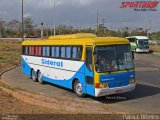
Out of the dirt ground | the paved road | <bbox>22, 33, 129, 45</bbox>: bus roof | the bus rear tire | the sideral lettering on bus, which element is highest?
<bbox>22, 33, 129, 45</bbox>: bus roof

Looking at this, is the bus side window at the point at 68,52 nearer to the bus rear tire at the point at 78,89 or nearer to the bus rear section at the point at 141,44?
the bus rear tire at the point at 78,89

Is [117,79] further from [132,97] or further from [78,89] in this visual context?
[78,89]

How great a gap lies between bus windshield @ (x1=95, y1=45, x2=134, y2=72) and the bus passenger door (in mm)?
377

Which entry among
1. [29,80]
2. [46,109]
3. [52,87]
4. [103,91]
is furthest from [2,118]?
[29,80]

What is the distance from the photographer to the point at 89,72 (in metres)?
15.7

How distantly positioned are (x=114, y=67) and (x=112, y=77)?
1.55 ft

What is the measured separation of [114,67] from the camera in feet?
51.3

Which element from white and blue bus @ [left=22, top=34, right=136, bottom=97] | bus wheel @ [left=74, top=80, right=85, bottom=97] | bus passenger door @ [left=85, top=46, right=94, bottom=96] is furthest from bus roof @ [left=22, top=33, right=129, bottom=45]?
bus wheel @ [left=74, top=80, right=85, bottom=97]

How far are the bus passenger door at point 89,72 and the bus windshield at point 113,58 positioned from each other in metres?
0.38

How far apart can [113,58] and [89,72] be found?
1197 mm

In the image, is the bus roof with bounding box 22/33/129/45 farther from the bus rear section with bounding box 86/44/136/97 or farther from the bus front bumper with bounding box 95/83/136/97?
the bus front bumper with bounding box 95/83/136/97

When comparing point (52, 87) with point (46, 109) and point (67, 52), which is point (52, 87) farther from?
point (46, 109)

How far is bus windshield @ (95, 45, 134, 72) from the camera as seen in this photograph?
15.4 metres

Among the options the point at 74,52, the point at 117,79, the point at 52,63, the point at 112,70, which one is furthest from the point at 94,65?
the point at 52,63
